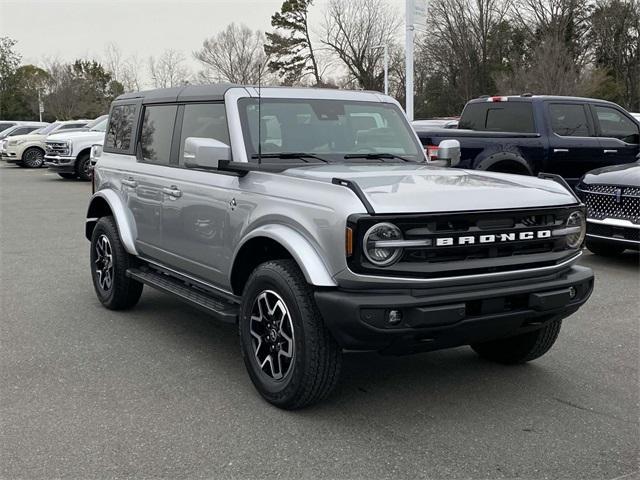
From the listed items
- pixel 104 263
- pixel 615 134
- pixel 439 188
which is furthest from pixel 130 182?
pixel 615 134

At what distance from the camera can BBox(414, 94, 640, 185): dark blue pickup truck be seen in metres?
10.5

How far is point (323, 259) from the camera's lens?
3799mm

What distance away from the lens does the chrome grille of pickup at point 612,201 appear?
821 cm

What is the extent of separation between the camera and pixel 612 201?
847 cm

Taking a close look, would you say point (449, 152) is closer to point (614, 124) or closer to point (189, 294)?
point (189, 294)

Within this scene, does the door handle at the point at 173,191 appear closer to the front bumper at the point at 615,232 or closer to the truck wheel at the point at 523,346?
the truck wheel at the point at 523,346

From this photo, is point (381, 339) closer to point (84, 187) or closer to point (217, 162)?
point (217, 162)

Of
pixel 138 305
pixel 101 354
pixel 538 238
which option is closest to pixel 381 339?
pixel 538 238

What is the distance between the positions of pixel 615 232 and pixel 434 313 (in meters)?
5.59

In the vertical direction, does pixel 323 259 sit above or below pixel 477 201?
below

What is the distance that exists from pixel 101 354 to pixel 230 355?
A: 3.08 ft

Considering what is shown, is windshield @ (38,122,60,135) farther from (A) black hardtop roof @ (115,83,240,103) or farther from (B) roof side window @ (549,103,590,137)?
(A) black hardtop roof @ (115,83,240,103)

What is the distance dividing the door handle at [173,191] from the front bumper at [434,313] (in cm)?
190

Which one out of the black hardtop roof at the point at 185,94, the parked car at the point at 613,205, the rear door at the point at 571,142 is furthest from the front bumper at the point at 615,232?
the black hardtop roof at the point at 185,94
